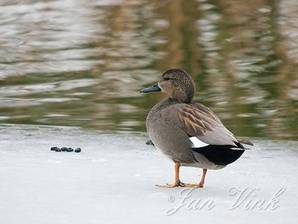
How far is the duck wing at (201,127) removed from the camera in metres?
5.67

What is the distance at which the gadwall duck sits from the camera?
5664 mm

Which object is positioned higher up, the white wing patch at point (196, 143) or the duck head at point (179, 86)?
the duck head at point (179, 86)

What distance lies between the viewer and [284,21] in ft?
56.9

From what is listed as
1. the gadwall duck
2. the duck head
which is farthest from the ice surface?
the duck head

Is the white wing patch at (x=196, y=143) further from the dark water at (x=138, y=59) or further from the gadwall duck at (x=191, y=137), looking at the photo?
the dark water at (x=138, y=59)

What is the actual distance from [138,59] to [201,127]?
7.66 m

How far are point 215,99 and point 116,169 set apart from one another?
3940 millimetres

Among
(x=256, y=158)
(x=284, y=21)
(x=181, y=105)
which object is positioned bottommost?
(x=284, y=21)

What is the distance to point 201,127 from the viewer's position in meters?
5.89

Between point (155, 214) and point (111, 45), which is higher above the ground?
point (155, 214)

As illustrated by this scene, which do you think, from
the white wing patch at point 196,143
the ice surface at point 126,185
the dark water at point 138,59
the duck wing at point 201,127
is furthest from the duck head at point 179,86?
the dark water at point 138,59

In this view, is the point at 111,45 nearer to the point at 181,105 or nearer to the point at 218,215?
the point at 181,105

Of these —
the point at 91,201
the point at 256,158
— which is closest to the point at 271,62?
the point at 256,158

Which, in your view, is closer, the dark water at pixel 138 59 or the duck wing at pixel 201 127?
the duck wing at pixel 201 127
